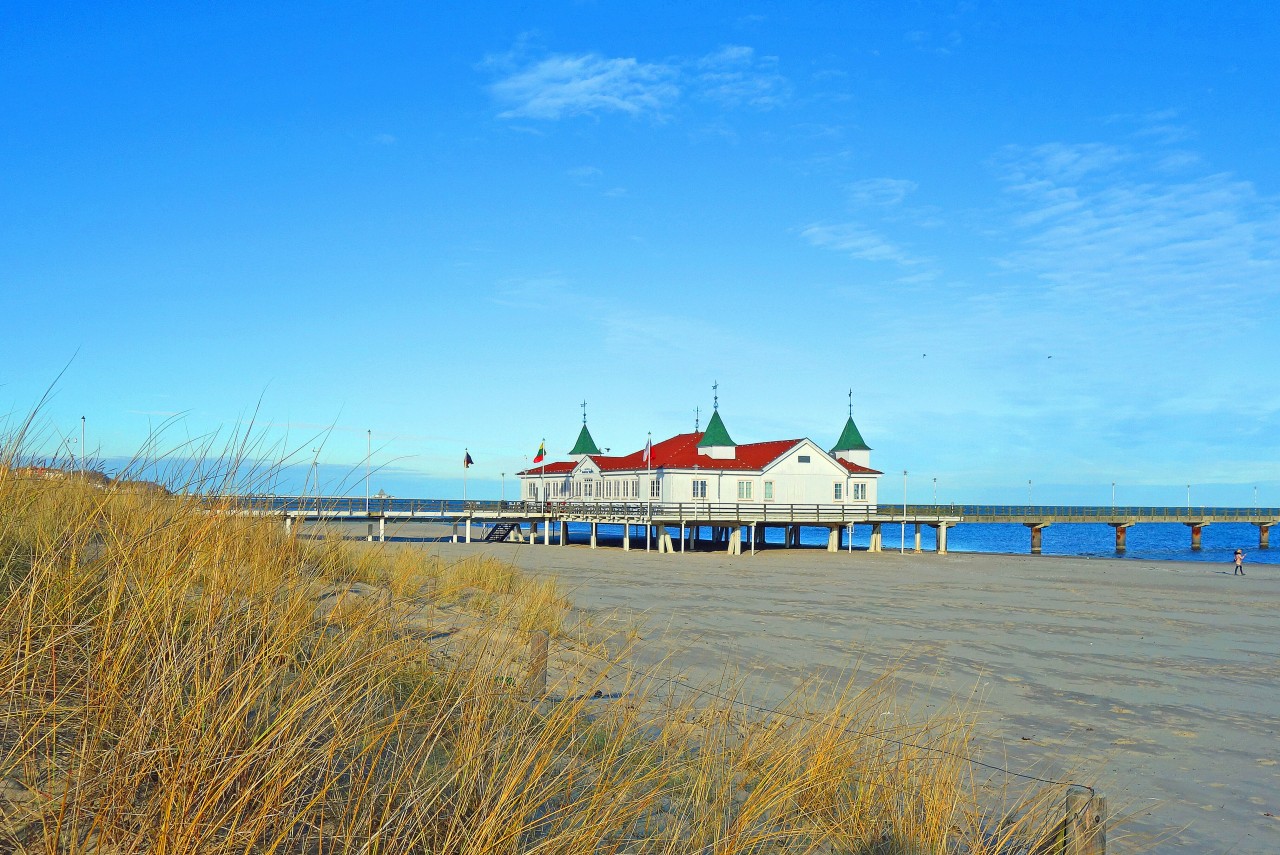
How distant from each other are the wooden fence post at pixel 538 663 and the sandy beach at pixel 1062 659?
10.1 feet

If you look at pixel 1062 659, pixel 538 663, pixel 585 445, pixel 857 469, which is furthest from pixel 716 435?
pixel 538 663

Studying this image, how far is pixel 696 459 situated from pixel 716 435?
196 cm

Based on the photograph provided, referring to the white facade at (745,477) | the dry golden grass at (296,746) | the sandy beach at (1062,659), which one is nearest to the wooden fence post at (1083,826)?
the dry golden grass at (296,746)

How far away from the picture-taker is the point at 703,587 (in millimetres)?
27266

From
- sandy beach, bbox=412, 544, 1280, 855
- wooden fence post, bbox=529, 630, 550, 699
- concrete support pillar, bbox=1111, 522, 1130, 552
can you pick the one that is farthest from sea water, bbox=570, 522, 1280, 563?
wooden fence post, bbox=529, 630, 550, 699

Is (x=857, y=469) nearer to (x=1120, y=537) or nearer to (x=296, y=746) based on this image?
(x=1120, y=537)

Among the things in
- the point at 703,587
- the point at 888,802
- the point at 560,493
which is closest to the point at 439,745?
the point at 888,802

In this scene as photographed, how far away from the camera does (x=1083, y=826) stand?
13.6 feet

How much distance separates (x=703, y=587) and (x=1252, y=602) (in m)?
15.5

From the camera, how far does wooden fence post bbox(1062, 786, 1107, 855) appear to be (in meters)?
4.13

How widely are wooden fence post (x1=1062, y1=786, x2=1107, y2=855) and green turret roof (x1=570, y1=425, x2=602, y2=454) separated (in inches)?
2390

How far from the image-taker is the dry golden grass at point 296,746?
3.11 meters

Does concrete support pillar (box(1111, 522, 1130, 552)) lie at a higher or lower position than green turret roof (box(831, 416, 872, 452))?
lower

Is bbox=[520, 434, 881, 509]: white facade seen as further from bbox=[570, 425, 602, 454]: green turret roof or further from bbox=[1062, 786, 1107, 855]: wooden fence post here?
bbox=[1062, 786, 1107, 855]: wooden fence post
